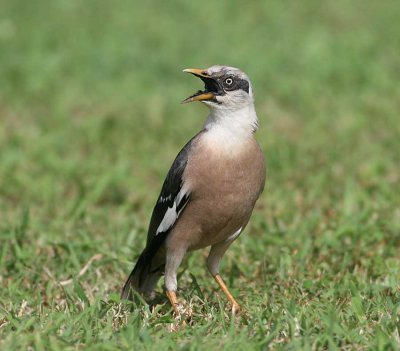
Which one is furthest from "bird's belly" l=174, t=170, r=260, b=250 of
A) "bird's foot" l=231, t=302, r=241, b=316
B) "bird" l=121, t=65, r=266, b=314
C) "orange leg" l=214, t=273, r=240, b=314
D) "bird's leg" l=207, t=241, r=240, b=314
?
"bird's foot" l=231, t=302, r=241, b=316

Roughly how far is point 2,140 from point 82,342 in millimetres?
4984

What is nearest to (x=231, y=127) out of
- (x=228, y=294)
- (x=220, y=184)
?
(x=220, y=184)

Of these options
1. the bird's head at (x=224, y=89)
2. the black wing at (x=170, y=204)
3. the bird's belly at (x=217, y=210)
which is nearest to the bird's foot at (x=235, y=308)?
the bird's belly at (x=217, y=210)

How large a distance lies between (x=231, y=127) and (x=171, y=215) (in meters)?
0.62

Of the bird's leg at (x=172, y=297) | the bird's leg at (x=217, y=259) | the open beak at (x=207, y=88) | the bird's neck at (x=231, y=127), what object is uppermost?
the open beak at (x=207, y=88)

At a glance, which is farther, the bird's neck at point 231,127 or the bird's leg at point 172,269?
the bird's leg at point 172,269

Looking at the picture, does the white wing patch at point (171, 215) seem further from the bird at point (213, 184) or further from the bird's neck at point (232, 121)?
the bird's neck at point (232, 121)

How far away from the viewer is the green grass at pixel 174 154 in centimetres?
443

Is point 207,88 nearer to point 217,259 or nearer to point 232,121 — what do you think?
point 232,121

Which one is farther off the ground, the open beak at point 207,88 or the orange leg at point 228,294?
the open beak at point 207,88

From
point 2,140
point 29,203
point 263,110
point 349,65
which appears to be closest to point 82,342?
point 29,203

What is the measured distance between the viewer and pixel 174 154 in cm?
870

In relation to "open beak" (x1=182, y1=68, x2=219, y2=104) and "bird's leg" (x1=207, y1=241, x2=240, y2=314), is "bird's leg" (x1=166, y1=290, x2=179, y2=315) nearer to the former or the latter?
"bird's leg" (x1=207, y1=241, x2=240, y2=314)

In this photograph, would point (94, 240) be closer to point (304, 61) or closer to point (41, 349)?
point (41, 349)
